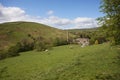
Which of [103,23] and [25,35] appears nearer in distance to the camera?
[103,23]

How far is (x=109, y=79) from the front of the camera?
64.3ft

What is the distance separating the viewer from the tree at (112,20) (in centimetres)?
2763

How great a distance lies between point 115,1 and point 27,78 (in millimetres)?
16995

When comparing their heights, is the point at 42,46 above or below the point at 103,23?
below

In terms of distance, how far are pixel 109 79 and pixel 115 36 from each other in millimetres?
9937

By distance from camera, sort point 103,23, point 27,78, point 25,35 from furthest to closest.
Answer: point 25,35
point 103,23
point 27,78

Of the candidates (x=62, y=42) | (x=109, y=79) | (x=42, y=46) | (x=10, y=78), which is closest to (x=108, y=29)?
(x=109, y=79)

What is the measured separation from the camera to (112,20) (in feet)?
91.1

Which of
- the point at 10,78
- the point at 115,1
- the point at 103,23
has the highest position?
the point at 115,1

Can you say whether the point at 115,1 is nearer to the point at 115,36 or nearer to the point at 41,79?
the point at 115,36

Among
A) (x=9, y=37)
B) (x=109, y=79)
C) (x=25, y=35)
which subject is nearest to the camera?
(x=109, y=79)

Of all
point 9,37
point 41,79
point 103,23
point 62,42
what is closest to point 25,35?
point 9,37

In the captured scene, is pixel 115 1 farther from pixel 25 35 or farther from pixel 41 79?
pixel 25 35

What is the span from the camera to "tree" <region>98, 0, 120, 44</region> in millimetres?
27630
